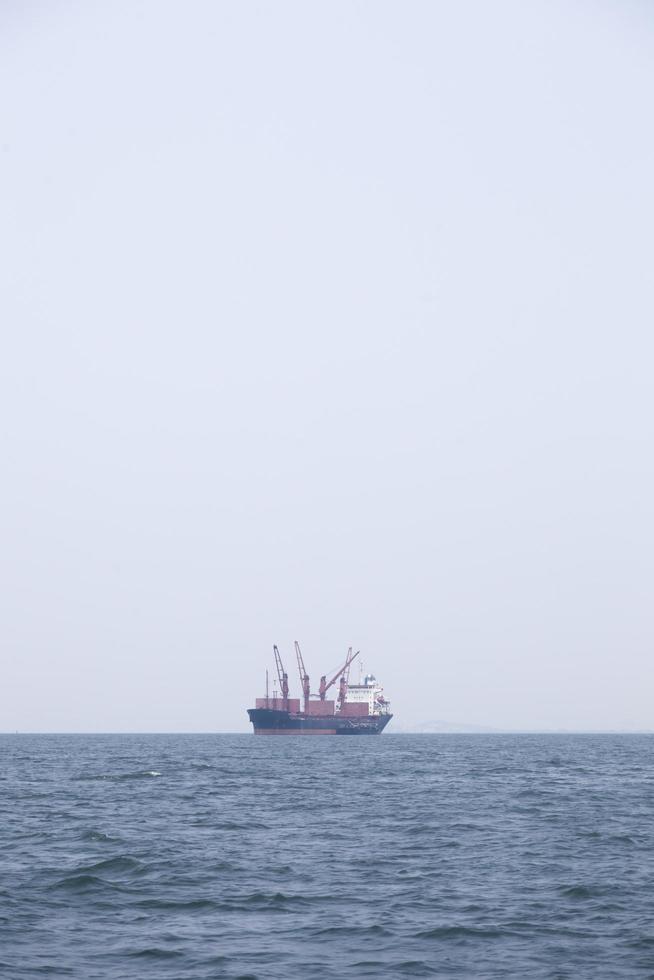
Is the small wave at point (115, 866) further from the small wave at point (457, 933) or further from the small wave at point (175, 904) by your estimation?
the small wave at point (457, 933)

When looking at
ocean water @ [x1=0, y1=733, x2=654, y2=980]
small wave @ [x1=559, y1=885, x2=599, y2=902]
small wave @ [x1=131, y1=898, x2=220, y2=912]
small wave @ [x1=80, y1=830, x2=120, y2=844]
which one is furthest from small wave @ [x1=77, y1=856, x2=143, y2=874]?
small wave @ [x1=559, y1=885, x2=599, y2=902]

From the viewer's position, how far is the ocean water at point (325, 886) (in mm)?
25859

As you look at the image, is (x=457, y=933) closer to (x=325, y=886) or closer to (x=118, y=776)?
(x=325, y=886)

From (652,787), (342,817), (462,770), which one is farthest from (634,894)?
(462,770)

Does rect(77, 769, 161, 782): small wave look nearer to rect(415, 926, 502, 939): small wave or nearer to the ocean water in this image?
the ocean water

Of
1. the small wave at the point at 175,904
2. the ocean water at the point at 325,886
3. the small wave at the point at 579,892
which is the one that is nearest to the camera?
the ocean water at the point at 325,886

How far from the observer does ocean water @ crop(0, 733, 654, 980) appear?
25.9 m

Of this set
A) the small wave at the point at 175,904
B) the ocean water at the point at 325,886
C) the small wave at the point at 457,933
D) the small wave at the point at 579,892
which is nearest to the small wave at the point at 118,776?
the ocean water at the point at 325,886

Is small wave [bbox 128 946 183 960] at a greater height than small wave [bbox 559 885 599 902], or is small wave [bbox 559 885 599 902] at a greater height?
small wave [bbox 559 885 599 902]

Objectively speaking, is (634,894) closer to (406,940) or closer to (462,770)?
(406,940)

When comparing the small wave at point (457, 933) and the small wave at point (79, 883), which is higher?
the small wave at point (79, 883)

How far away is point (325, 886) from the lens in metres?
35.3

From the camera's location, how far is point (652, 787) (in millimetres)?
82062

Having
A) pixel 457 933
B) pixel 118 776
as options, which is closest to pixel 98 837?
pixel 457 933
